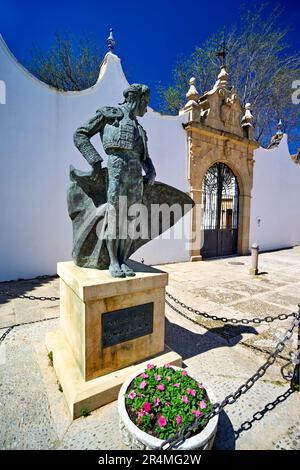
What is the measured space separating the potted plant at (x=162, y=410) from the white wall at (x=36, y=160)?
501 cm

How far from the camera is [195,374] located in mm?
2492

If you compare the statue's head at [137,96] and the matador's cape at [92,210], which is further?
the matador's cape at [92,210]

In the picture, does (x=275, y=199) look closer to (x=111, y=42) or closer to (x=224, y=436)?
(x=111, y=42)

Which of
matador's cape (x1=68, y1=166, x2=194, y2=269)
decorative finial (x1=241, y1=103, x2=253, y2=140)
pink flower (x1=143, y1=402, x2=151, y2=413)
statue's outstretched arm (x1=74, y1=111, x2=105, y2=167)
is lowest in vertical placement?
pink flower (x1=143, y1=402, x2=151, y2=413)

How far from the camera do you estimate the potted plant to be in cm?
144

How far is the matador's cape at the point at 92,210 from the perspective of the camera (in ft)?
8.13

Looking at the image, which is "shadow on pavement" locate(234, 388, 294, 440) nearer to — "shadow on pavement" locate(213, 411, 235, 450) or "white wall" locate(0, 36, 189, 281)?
"shadow on pavement" locate(213, 411, 235, 450)

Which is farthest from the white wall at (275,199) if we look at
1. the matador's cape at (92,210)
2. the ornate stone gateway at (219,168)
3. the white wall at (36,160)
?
the matador's cape at (92,210)

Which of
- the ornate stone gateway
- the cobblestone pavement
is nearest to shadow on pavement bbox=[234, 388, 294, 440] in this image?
the cobblestone pavement

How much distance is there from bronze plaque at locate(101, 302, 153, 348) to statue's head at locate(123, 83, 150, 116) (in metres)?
1.96

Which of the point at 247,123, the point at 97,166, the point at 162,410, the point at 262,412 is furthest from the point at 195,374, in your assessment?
the point at 247,123

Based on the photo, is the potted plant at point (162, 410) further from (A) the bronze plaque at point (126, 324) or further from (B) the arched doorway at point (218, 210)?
(B) the arched doorway at point (218, 210)

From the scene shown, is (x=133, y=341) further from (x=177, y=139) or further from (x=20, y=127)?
(x=177, y=139)

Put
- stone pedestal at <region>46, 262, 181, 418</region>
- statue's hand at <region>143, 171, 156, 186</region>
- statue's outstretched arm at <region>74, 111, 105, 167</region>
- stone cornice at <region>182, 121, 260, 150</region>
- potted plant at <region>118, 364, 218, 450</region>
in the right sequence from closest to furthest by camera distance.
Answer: potted plant at <region>118, 364, 218, 450</region>, stone pedestal at <region>46, 262, 181, 418</region>, statue's outstretched arm at <region>74, 111, 105, 167</region>, statue's hand at <region>143, 171, 156, 186</region>, stone cornice at <region>182, 121, 260, 150</region>
